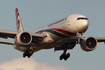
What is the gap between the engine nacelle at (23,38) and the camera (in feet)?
122

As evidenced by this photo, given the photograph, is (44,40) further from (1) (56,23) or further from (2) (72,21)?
(2) (72,21)

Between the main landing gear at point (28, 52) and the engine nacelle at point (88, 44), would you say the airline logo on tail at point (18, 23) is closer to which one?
the main landing gear at point (28, 52)

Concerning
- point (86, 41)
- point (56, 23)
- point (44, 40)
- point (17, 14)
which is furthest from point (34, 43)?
point (17, 14)

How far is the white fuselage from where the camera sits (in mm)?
35750

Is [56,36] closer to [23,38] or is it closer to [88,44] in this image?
[23,38]

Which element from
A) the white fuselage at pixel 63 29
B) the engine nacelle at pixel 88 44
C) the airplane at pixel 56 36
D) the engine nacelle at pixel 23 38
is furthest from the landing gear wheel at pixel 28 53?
the engine nacelle at pixel 88 44

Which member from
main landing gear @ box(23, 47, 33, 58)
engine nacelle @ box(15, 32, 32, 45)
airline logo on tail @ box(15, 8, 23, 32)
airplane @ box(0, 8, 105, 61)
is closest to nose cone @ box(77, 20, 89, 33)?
airplane @ box(0, 8, 105, 61)

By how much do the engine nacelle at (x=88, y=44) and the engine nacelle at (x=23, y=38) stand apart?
8365mm

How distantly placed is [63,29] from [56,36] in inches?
69.5

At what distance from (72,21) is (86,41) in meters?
5.78

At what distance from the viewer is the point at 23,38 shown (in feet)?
125

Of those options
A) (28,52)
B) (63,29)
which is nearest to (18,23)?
(28,52)

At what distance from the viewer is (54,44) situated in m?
39.6

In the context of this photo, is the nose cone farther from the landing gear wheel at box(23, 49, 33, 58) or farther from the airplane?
the landing gear wheel at box(23, 49, 33, 58)
